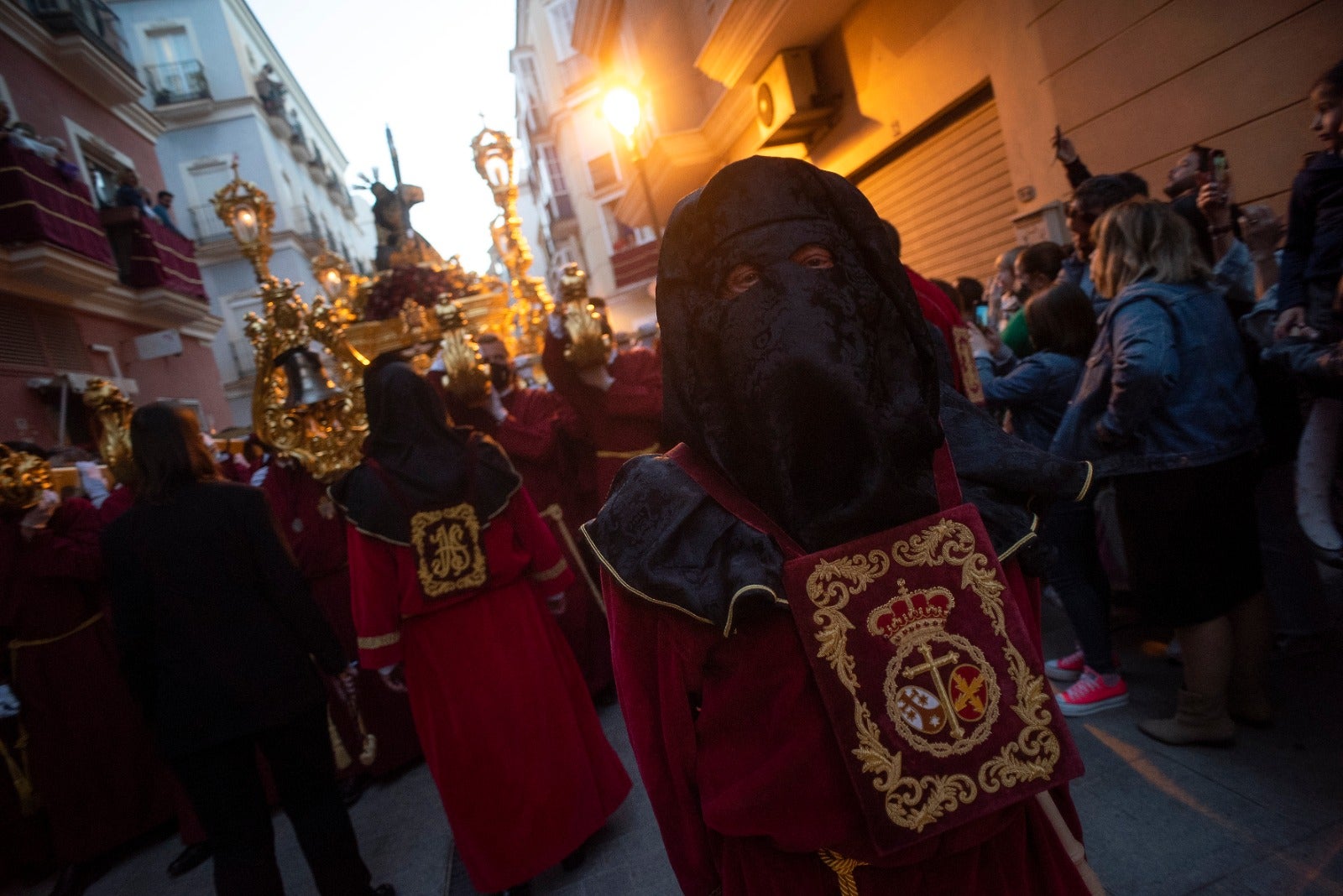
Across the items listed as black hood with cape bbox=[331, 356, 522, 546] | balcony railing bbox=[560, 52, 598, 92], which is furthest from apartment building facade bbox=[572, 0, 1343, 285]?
balcony railing bbox=[560, 52, 598, 92]

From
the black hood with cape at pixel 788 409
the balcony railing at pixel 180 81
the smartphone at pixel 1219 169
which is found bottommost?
the black hood with cape at pixel 788 409

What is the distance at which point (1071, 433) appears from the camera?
293 cm

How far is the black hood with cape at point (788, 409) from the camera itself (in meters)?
1.17

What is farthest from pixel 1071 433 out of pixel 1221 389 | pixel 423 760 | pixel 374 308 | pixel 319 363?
pixel 374 308

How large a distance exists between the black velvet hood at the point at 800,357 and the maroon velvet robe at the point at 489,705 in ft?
6.43

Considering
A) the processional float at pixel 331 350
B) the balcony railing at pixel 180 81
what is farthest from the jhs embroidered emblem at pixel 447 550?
the balcony railing at pixel 180 81

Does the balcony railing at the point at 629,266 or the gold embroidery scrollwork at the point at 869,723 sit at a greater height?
the balcony railing at the point at 629,266

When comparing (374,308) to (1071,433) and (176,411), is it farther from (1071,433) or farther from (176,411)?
(1071,433)

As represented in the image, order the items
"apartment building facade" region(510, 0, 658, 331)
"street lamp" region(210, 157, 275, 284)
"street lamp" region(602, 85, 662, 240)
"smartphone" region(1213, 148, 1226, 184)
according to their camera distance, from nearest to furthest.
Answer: "smartphone" region(1213, 148, 1226, 184) → "street lamp" region(210, 157, 275, 284) → "street lamp" region(602, 85, 662, 240) → "apartment building facade" region(510, 0, 658, 331)

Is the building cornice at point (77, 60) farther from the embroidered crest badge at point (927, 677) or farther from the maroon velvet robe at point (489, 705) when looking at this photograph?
the embroidered crest badge at point (927, 677)

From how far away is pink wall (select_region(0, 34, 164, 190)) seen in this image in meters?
10.8

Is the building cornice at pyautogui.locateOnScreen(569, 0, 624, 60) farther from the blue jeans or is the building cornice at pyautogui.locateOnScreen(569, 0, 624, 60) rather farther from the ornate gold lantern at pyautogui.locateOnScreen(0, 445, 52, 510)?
the blue jeans

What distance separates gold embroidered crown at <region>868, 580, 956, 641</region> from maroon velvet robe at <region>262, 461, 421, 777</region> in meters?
3.93

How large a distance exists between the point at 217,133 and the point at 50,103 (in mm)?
18191
